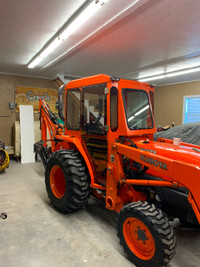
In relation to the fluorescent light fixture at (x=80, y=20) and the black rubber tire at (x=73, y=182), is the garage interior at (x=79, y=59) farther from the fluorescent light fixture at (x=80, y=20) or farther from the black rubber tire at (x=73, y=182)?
the black rubber tire at (x=73, y=182)

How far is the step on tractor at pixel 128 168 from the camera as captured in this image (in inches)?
80.4

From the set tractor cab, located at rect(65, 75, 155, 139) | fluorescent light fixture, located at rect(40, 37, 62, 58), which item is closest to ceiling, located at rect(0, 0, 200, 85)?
fluorescent light fixture, located at rect(40, 37, 62, 58)

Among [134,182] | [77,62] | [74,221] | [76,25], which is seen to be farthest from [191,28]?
[74,221]

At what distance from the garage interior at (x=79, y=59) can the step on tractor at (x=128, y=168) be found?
0.39 metres

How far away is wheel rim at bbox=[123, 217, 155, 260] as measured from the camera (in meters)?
2.10

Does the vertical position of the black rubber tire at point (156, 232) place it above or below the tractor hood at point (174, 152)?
below

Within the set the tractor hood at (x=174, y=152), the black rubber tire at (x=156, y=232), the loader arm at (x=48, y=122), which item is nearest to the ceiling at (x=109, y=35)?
the loader arm at (x=48, y=122)

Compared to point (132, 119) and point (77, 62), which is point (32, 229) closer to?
point (132, 119)

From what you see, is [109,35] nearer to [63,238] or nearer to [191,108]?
[63,238]

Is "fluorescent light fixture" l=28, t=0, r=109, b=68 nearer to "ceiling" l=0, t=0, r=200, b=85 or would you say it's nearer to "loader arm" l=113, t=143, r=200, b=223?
"ceiling" l=0, t=0, r=200, b=85

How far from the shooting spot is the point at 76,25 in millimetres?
3121

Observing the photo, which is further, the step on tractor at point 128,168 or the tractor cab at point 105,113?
the tractor cab at point 105,113

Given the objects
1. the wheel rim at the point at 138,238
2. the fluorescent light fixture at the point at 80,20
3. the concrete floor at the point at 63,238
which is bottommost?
the concrete floor at the point at 63,238

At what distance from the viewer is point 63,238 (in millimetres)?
2670
